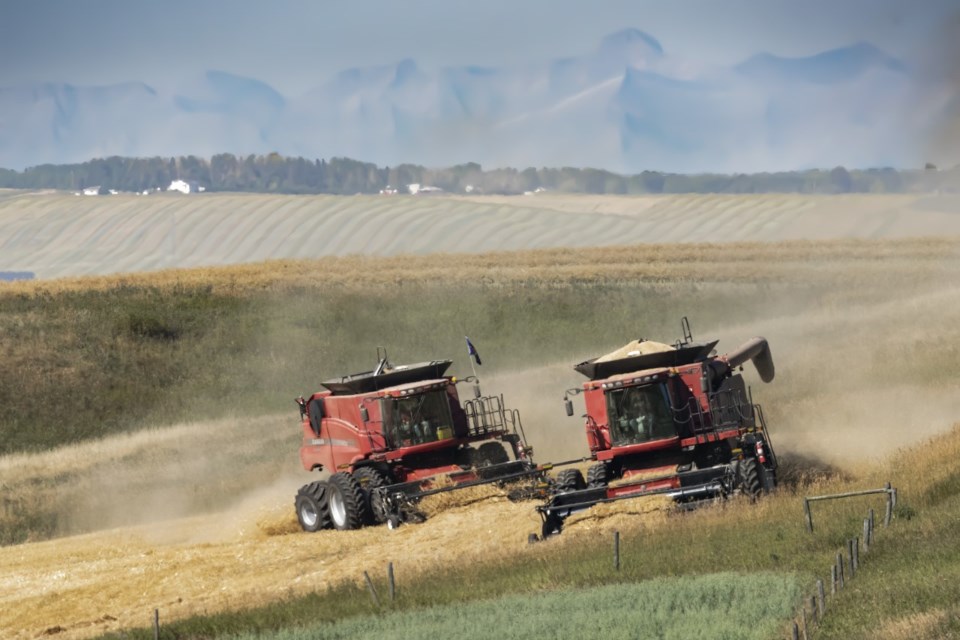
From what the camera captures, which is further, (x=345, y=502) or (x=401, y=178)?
(x=401, y=178)

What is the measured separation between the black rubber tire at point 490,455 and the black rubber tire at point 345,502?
3.02m

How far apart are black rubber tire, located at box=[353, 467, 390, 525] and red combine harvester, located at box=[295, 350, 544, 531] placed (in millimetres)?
20

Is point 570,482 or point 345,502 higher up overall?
point 345,502

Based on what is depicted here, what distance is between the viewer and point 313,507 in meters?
31.1

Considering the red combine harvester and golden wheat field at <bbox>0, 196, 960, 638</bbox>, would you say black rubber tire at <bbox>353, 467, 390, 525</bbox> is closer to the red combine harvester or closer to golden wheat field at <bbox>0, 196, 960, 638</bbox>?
the red combine harvester

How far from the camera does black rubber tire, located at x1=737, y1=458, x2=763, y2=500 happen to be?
84.3 ft

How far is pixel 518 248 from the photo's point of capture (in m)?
91.1

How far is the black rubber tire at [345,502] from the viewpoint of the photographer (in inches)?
1179

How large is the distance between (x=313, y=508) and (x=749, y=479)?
9929 mm

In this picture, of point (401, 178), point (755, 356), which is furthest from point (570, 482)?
point (401, 178)

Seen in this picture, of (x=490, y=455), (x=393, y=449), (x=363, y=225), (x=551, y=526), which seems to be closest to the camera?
(x=551, y=526)

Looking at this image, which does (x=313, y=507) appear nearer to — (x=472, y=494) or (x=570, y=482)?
(x=472, y=494)

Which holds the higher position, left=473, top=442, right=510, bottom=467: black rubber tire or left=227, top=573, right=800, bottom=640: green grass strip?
left=473, top=442, right=510, bottom=467: black rubber tire

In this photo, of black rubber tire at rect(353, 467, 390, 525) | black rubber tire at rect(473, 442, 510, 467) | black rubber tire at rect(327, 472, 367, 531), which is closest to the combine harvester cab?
black rubber tire at rect(473, 442, 510, 467)
